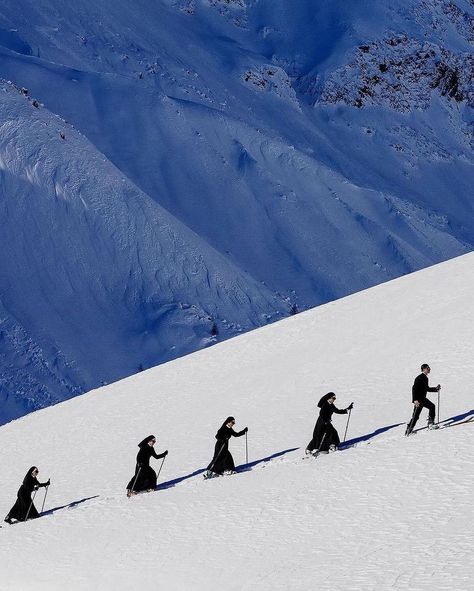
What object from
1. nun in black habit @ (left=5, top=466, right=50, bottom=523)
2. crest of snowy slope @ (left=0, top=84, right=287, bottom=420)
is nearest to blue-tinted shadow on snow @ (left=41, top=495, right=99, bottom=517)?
nun in black habit @ (left=5, top=466, right=50, bottom=523)

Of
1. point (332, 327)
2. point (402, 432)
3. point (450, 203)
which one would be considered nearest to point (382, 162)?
point (450, 203)

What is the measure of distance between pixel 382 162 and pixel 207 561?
58348 millimetres

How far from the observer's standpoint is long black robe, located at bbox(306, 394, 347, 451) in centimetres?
1792

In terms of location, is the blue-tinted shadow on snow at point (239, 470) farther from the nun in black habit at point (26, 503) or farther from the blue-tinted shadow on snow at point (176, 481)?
the nun in black habit at point (26, 503)

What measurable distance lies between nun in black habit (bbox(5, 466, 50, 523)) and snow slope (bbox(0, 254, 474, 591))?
0.59 m

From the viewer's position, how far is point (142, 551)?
15.0m

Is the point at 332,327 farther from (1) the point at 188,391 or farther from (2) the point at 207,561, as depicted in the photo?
(2) the point at 207,561

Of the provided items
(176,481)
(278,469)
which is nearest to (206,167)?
(176,481)

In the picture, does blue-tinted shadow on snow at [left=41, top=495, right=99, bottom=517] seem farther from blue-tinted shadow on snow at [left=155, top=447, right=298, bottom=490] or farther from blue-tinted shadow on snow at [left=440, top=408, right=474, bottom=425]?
blue-tinted shadow on snow at [left=440, top=408, right=474, bottom=425]

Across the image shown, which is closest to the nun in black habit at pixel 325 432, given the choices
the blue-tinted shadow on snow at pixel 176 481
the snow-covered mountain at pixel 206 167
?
the blue-tinted shadow on snow at pixel 176 481

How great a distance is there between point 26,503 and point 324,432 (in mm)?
4813

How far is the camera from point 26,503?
1883 centimetres

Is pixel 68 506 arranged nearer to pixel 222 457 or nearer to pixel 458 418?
pixel 222 457

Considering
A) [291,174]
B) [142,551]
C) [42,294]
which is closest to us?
[142,551]
